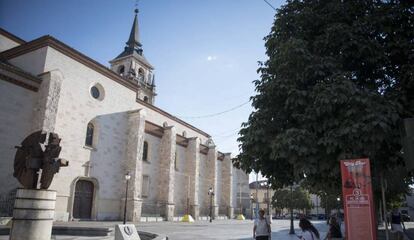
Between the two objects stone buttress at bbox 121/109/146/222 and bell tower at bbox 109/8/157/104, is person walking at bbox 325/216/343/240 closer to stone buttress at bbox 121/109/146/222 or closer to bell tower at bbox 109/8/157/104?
stone buttress at bbox 121/109/146/222

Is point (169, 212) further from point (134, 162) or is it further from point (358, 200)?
point (358, 200)

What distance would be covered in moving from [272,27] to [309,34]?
131 cm

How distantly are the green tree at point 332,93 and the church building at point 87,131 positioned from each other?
55.4 ft

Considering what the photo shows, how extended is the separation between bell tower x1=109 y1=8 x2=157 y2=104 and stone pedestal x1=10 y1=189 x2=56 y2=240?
129 feet

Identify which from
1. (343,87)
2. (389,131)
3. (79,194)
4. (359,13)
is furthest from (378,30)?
(79,194)

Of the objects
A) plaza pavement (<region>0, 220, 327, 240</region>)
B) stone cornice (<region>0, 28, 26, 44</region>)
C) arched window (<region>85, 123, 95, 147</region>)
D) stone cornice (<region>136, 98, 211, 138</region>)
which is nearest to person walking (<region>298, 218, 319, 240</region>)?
plaza pavement (<region>0, 220, 327, 240</region>)

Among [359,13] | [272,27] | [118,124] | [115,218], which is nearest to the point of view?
[359,13]

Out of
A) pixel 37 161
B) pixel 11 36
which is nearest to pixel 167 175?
pixel 11 36

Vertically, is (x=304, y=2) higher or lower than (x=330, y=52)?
higher

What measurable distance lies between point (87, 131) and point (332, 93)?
918 inches

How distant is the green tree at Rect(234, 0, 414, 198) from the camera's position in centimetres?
751

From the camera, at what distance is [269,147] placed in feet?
28.9

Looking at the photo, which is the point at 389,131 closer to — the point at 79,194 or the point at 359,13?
the point at 359,13

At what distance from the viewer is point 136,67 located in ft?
163
